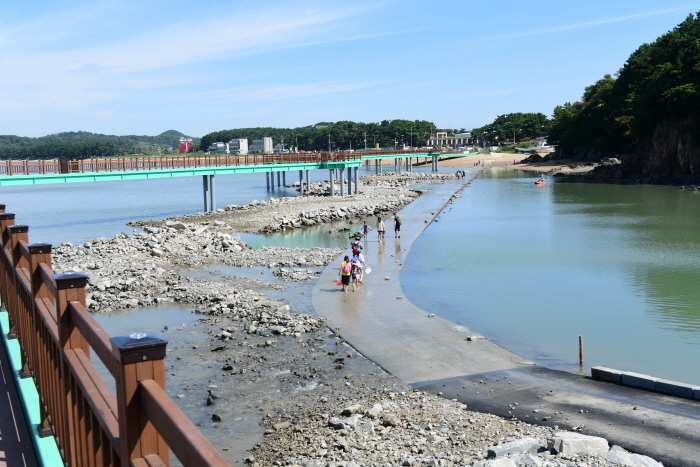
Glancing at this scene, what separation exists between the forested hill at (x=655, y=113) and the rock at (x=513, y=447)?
233 feet

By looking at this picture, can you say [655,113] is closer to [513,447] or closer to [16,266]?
[513,447]

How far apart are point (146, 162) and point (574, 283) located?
34673 mm

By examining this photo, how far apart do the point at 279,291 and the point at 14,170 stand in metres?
28.2

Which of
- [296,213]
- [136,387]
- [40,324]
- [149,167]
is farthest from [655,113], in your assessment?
[136,387]

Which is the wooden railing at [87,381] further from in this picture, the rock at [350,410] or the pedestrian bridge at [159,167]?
the pedestrian bridge at [159,167]

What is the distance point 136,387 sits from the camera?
7.66 feet

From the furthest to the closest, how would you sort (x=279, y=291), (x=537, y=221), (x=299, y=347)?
(x=537, y=221)
(x=279, y=291)
(x=299, y=347)

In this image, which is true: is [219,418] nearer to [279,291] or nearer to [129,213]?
[279,291]

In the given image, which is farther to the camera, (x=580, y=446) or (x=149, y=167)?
(x=149, y=167)

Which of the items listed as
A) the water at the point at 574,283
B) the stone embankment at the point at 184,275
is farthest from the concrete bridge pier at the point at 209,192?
the water at the point at 574,283

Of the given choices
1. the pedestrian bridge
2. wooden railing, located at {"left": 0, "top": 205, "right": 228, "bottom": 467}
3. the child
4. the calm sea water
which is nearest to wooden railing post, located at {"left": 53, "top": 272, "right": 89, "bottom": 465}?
wooden railing, located at {"left": 0, "top": 205, "right": 228, "bottom": 467}

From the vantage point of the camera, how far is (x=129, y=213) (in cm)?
5553

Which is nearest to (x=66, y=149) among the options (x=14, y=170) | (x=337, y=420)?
(x=14, y=170)

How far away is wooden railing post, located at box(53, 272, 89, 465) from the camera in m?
3.50
